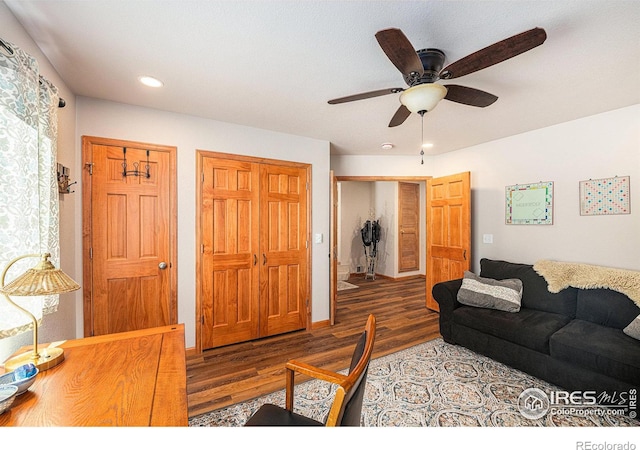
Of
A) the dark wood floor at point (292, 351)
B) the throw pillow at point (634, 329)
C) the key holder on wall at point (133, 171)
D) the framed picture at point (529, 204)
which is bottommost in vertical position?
the dark wood floor at point (292, 351)

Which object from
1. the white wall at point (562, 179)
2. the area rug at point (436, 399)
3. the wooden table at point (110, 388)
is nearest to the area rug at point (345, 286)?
the white wall at point (562, 179)

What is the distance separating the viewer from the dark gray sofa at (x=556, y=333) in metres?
2.00

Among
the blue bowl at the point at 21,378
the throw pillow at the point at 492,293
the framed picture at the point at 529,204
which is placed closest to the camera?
the blue bowl at the point at 21,378

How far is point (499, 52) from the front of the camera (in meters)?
1.34

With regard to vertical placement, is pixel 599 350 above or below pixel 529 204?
below

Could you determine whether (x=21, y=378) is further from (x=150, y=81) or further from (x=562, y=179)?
(x=562, y=179)

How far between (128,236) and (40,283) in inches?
64.0

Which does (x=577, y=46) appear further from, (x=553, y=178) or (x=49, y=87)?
(x=49, y=87)

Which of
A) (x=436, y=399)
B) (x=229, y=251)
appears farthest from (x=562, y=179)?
(x=229, y=251)

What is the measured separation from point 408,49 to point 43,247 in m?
2.19

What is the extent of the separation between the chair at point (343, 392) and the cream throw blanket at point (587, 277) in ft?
8.60

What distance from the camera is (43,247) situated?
1.51 meters

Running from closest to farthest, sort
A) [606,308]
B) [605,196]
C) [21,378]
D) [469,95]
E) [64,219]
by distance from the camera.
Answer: [21,378], [469,95], [64,219], [606,308], [605,196]

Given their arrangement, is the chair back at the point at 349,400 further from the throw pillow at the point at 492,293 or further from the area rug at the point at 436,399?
the throw pillow at the point at 492,293
